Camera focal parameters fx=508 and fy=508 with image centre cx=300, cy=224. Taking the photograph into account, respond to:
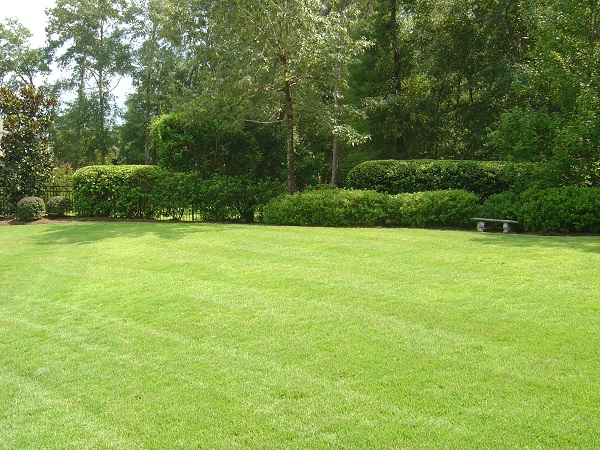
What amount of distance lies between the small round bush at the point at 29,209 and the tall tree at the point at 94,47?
2498cm

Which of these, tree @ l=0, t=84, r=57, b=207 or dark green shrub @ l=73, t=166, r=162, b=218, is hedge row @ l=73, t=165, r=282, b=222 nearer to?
dark green shrub @ l=73, t=166, r=162, b=218

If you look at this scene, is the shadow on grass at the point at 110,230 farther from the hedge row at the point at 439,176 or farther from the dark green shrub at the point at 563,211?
the dark green shrub at the point at 563,211

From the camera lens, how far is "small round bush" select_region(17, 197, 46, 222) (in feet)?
51.6

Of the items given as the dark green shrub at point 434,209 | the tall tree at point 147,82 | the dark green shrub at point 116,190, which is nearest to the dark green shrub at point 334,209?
the dark green shrub at point 434,209

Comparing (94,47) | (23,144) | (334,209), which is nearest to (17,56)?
(94,47)

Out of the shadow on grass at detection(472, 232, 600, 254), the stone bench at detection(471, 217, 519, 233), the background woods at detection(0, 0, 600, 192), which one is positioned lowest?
the shadow on grass at detection(472, 232, 600, 254)

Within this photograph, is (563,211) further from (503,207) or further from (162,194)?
(162,194)

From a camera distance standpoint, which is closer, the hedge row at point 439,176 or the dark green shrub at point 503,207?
the dark green shrub at point 503,207

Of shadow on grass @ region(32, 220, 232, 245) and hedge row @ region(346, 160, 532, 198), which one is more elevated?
hedge row @ region(346, 160, 532, 198)

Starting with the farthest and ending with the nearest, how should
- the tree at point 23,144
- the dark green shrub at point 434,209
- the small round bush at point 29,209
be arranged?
1. the tree at point 23,144
2. the small round bush at point 29,209
3. the dark green shrub at point 434,209

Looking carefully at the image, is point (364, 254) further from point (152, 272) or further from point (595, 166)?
point (595, 166)

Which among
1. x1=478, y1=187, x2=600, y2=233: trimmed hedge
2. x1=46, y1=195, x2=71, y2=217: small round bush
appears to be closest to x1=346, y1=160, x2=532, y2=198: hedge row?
x1=478, y1=187, x2=600, y2=233: trimmed hedge

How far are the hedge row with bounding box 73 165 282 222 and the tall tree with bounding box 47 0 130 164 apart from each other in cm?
2581

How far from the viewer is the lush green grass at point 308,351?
3.25 metres
